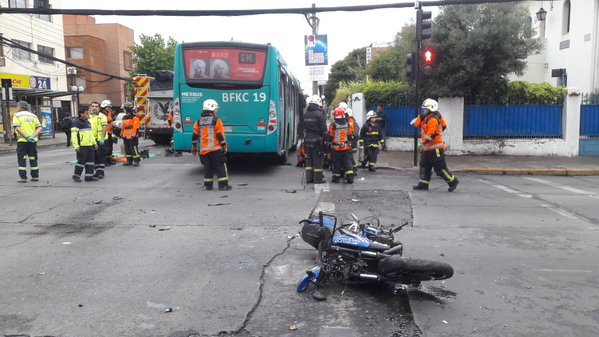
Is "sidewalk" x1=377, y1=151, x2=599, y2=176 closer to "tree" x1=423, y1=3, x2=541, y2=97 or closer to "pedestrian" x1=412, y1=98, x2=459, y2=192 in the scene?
"tree" x1=423, y1=3, x2=541, y2=97

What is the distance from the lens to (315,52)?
18.5 meters

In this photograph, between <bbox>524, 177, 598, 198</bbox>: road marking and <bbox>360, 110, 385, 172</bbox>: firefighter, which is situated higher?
<bbox>360, 110, 385, 172</bbox>: firefighter

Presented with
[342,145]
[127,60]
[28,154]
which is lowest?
[28,154]

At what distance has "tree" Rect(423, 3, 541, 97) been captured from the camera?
15.3 metres

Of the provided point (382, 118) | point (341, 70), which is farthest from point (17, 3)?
point (341, 70)

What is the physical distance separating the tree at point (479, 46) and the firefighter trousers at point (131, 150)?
30.9 ft

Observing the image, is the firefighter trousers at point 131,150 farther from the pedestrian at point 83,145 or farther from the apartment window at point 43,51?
the apartment window at point 43,51

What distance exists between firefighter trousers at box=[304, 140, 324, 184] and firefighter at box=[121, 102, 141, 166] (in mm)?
5459

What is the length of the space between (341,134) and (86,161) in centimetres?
570

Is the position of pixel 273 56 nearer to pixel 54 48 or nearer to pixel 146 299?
pixel 146 299

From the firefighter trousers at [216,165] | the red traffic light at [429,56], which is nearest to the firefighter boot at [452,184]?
the red traffic light at [429,56]

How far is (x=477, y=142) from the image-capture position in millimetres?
16797

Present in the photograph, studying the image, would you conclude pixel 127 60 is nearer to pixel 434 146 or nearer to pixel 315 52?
pixel 315 52

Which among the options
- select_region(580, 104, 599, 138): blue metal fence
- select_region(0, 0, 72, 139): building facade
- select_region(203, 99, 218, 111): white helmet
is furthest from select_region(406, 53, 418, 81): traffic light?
select_region(0, 0, 72, 139): building facade
